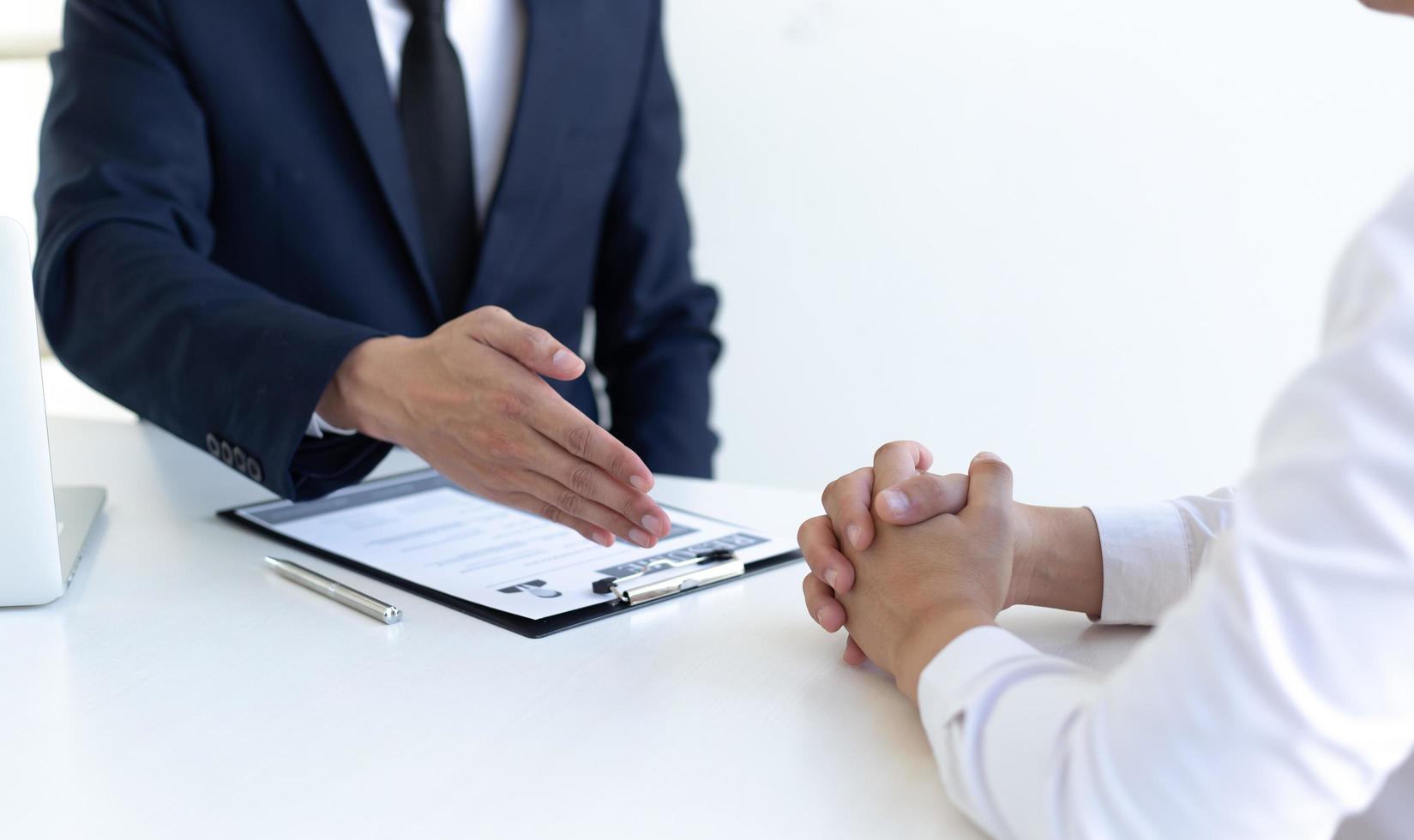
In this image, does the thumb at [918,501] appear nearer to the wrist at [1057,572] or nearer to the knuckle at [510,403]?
the wrist at [1057,572]

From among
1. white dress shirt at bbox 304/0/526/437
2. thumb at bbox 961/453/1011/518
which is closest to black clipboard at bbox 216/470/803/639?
thumb at bbox 961/453/1011/518

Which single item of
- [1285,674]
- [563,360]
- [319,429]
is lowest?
[319,429]

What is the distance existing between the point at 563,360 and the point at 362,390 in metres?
0.24

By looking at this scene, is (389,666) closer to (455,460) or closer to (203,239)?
(455,460)

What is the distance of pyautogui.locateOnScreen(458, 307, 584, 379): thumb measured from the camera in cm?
79

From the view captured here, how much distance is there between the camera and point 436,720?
60cm

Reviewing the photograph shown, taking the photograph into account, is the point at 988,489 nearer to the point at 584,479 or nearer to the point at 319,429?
the point at 584,479

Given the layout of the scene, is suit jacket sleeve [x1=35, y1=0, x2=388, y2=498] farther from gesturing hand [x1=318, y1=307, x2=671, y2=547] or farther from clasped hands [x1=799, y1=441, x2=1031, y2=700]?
clasped hands [x1=799, y1=441, x2=1031, y2=700]

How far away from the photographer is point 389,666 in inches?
26.5

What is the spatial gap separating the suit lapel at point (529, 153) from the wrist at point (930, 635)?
0.99 metres

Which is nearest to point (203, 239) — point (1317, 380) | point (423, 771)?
point (423, 771)

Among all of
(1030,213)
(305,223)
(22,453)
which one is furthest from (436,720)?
(1030,213)

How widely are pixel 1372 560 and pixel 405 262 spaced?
1235 mm

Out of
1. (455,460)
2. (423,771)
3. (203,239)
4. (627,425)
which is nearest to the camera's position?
(423,771)
